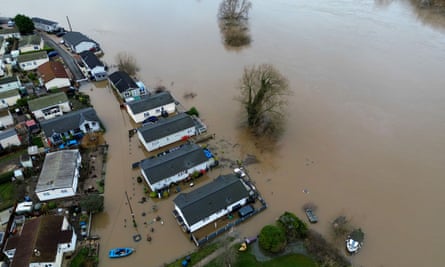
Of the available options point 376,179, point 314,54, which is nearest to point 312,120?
point 376,179

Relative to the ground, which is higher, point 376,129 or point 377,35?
point 377,35

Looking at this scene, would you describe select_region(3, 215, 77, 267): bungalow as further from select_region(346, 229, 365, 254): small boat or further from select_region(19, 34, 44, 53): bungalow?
select_region(19, 34, 44, 53): bungalow

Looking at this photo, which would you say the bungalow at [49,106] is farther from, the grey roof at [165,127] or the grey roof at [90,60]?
the grey roof at [165,127]

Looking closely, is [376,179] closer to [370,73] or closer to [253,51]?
[370,73]

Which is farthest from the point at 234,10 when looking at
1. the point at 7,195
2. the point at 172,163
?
the point at 7,195

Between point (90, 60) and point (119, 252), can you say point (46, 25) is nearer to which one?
point (90, 60)

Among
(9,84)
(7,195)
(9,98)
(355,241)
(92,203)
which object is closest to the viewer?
(355,241)

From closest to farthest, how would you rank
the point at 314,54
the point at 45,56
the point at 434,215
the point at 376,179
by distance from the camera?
the point at 434,215 → the point at 376,179 → the point at 45,56 → the point at 314,54
